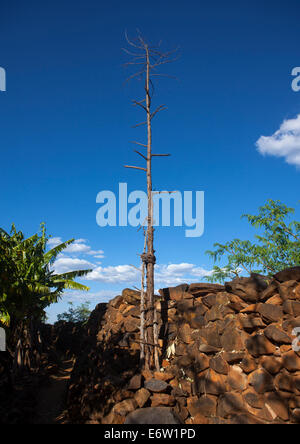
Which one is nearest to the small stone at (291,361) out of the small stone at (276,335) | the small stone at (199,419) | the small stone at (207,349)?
the small stone at (276,335)

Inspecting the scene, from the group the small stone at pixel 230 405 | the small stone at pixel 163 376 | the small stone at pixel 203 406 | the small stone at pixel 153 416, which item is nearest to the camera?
the small stone at pixel 230 405

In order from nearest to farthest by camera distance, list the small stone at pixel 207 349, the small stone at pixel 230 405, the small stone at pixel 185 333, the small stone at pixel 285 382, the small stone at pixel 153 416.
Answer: the small stone at pixel 285 382, the small stone at pixel 230 405, the small stone at pixel 153 416, the small stone at pixel 207 349, the small stone at pixel 185 333

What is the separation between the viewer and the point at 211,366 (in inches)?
323

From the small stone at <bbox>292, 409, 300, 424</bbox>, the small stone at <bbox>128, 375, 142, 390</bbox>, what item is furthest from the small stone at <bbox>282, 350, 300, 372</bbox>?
the small stone at <bbox>128, 375, 142, 390</bbox>

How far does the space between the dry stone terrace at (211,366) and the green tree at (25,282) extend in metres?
4.16

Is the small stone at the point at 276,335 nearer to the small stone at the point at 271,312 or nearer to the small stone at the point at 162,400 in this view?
the small stone at the point at 271,312

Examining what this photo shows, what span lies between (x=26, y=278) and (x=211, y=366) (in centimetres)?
959

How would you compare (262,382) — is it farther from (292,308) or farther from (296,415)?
(292,308)

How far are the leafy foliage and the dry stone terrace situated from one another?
4.16 metres

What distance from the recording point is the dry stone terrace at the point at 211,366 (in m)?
6.88

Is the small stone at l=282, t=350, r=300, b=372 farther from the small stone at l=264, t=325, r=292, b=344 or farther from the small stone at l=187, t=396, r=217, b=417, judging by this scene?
the small stone at l=187, t=396, r=217, b=417

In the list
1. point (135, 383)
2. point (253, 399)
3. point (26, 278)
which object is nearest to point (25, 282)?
point (26, 278)

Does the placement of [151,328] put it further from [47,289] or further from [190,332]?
[47,289]
